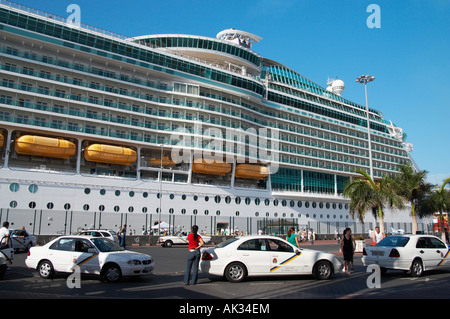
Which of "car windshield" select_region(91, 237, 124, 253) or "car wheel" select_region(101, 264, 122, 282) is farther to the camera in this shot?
"car windshield" select_region(91, 237, 124, 253)

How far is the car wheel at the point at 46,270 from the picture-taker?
36.8 feet

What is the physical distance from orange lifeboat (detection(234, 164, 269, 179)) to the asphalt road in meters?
28.1

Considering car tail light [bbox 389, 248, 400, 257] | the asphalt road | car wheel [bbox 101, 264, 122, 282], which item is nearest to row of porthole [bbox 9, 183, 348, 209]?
the asphalt road

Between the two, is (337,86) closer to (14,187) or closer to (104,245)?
(14,187)

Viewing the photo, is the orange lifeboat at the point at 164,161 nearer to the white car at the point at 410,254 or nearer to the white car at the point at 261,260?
the white car at the point at 410,254

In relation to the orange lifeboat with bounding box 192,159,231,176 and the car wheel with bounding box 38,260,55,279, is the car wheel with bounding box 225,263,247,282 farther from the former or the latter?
the orange lifeboat with bounding box 192,159,231,176

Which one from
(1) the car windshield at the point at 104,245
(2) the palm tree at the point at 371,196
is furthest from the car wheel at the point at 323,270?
(2) the palm tree at the point at 371,196

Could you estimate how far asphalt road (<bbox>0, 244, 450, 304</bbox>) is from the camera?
8547 millimetres

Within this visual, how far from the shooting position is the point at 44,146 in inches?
1178

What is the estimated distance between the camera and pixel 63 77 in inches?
1257

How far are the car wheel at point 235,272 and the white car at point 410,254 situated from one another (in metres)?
4.99

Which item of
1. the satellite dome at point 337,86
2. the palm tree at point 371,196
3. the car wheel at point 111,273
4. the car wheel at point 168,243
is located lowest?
the car wheel at point 168,243

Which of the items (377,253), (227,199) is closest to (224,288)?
(377,253)

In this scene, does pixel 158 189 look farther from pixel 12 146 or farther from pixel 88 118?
pixel 12 146
